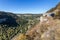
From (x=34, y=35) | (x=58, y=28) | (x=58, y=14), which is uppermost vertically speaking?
(x=58, y=14)

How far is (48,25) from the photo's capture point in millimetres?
34375

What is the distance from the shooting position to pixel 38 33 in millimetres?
33688

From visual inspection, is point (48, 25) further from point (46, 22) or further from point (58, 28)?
point (58, 28)

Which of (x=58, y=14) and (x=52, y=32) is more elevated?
(x=58, y=14)

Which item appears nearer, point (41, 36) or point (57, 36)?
point (57, 36)

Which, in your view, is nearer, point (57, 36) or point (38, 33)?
point (57, 36)

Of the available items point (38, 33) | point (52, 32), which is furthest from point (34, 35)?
point (52, 32)

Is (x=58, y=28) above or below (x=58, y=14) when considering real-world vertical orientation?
below

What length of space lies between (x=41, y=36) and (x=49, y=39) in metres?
3.61

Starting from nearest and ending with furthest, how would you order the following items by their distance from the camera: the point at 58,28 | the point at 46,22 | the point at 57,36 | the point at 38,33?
the point at 57,36, the point at 58,28, the point at 38,33, the point at 46,22

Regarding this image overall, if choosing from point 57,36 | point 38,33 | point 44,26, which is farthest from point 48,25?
point 57,36

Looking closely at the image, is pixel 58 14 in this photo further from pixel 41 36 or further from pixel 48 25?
Result: pixel 41 36

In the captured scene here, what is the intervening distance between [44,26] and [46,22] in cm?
182

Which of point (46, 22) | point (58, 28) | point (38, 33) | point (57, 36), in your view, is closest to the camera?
point (57, 36)
